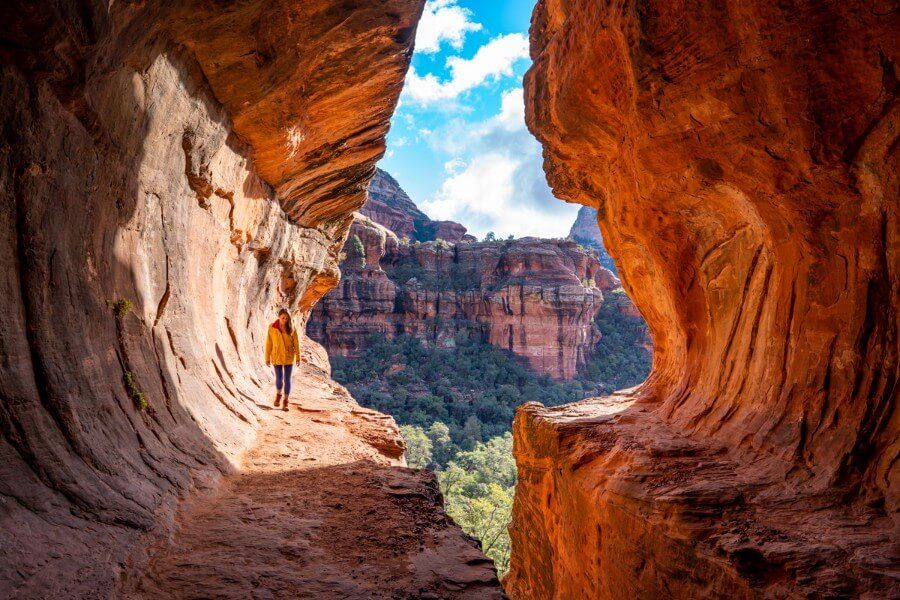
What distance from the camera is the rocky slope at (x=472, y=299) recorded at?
39.3 meters

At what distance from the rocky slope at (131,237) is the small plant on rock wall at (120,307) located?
18 millimetres

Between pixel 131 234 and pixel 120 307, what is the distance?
0.77 m

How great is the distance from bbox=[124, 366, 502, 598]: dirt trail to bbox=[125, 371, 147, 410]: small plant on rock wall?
97 centimetres

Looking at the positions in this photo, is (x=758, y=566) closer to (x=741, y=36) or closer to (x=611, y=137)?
(x=741, y=36)

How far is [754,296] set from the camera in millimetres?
5492

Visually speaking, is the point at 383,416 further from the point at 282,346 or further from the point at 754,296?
the point at 754,296

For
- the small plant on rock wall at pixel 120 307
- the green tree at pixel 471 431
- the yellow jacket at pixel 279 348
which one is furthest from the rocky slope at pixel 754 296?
the green tree at pixel 471 431

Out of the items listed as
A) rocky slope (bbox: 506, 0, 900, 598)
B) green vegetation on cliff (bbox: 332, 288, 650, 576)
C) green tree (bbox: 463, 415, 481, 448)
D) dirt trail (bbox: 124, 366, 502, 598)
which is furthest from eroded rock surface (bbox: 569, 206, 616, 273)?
dirt trail (bbox: 124, 366, 502, 598)

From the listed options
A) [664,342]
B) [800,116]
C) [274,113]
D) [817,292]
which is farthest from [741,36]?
[664,342]

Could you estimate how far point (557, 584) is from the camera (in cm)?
696

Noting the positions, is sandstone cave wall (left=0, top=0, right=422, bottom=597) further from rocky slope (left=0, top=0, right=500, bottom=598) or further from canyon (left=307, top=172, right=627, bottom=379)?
canyon (left=307, top=172, right=627, bottom=379)

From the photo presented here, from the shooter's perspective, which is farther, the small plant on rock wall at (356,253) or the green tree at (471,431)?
the small plant on rock wall at (356,253)

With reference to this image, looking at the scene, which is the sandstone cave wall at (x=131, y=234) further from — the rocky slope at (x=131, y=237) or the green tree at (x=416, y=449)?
the green tree at (x=416, y=449)

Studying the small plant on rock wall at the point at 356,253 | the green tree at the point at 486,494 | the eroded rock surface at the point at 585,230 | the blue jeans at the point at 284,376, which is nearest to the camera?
the blue jeans at the point at 284,376
